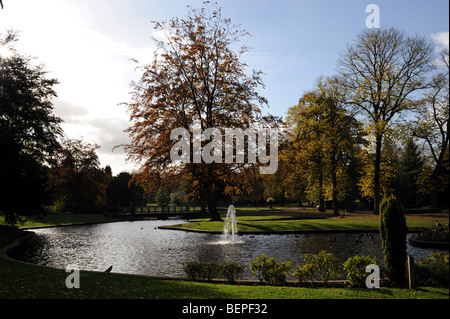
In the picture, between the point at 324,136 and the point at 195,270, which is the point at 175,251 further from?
the point at 324,136

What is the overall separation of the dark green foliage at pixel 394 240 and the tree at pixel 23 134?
22209 millimetres

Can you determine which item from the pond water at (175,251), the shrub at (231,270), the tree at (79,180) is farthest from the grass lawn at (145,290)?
the tree at (79,180)

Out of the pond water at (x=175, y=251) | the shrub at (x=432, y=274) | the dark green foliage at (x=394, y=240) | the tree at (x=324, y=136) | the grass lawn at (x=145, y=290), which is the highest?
the tree at (x=324, y=136)

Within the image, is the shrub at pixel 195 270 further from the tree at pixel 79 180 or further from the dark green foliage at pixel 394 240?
the tree at pixel 79 180

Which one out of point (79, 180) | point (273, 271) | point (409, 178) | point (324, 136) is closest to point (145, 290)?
point (273, 271)

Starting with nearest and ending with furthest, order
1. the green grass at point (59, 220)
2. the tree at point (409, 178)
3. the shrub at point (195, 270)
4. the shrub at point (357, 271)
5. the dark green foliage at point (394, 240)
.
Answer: the shrub at point (357, 271), the dark green foliage at point (394, 240), the shrub at point (195, 270), the green grass at point (59, 220), the tree at point (409, 178)

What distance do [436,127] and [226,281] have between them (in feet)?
127

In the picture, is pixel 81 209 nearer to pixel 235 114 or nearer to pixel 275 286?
pixel 235 114

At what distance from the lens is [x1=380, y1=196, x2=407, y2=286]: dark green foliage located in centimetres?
1136

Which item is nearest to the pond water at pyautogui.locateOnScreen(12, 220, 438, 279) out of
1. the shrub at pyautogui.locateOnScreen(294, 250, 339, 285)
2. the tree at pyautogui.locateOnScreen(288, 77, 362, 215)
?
the shrub at pyautogui.locateOnScreen(294, 250, 339, 285)

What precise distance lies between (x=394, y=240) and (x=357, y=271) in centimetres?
167

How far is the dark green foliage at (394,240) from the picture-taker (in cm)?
1136

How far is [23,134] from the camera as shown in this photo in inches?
1312
